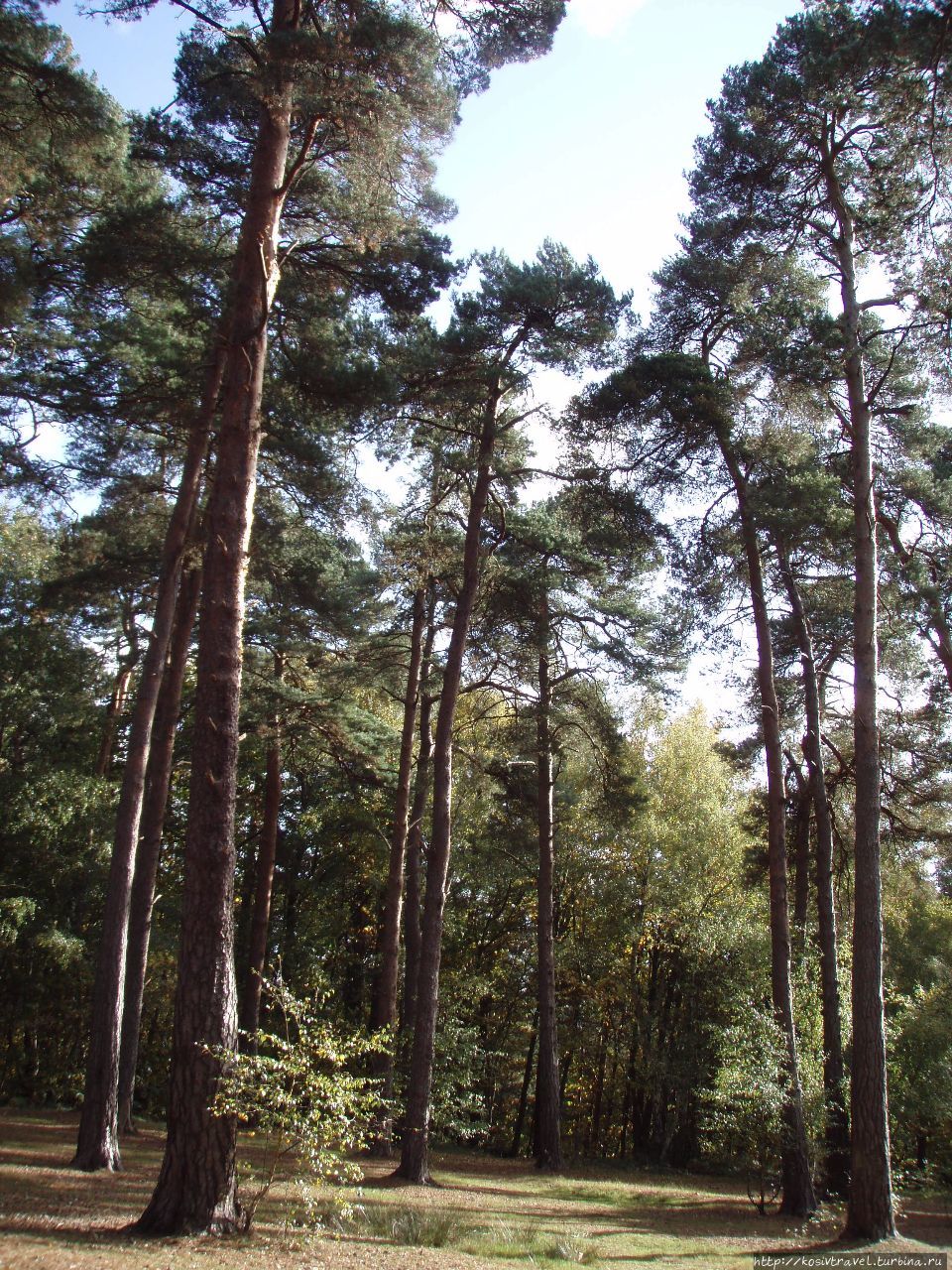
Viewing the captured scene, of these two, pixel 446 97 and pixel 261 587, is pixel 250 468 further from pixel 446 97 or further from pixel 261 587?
pixel 261 587

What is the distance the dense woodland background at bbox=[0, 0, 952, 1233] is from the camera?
866 cm

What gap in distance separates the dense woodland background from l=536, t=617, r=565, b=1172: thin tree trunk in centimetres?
10

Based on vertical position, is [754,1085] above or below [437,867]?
below

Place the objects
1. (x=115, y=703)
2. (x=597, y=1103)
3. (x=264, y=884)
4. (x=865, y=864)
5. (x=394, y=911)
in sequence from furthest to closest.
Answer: (x=597, y=1103), (x=115, y=703), (x=264, y=884), (x=394, y=911), (x=865, y=864)

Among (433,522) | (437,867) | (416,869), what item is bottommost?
(437,867)

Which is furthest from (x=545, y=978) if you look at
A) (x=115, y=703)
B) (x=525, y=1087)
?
(x=115, y=703)

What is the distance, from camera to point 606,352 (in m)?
12.4

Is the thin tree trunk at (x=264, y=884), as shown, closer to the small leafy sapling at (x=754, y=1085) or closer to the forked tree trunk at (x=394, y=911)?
the forked tree trunk at (x=394, y=911)

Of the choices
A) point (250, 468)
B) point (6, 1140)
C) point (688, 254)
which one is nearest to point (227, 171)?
point (250, 468)

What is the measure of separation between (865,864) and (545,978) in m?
9.20

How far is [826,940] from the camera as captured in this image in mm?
13727

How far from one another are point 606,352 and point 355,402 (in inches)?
163

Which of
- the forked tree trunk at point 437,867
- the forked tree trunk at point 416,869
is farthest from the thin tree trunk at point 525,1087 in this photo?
the forked tree trunk at point 437,867

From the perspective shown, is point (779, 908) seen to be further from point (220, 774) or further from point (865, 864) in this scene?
point (220, 774)
